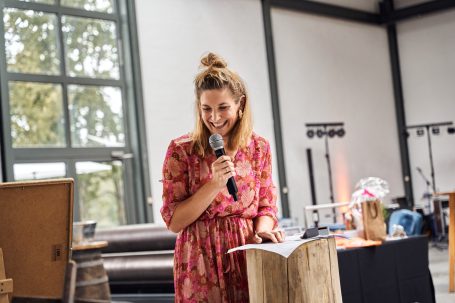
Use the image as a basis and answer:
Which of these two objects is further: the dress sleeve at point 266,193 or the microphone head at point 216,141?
the dress sleeve at point 266,193

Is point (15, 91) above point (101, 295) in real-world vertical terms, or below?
above

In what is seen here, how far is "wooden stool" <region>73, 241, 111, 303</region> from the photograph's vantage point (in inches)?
245

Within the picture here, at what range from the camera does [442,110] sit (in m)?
14.3

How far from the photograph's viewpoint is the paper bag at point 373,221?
179 inches

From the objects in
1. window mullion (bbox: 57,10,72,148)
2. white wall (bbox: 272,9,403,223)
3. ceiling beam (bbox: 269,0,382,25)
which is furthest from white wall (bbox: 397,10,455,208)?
window mullion (bbox: 57,10,72,148)

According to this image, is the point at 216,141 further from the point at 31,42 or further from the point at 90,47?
the point at 90,47

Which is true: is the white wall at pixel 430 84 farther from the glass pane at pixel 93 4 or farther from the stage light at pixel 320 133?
the glass pane at pixel 93 4

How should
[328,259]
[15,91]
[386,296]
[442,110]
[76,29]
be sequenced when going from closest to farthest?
1. [328,259]
2. [386,296]
3. [15,91]
4. [76,29]
5. [442,110]

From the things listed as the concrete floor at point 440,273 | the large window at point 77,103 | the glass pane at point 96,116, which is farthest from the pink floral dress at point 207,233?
the glass pane at point 96,116

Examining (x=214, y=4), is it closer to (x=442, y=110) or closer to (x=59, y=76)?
(x=59, y=76)

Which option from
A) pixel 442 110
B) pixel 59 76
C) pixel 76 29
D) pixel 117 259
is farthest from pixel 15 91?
pixel 442 110

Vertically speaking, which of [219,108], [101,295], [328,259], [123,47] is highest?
[123,47]

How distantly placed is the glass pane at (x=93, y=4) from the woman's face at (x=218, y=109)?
7.69 m

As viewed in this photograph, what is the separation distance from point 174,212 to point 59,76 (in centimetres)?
737
